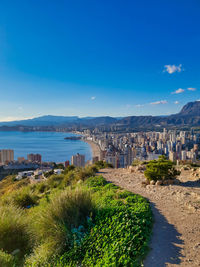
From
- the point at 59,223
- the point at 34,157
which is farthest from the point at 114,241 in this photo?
the point at 34,157

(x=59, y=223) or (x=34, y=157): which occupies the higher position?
(x=59, y=223)

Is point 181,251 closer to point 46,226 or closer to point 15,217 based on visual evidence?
point 46,226

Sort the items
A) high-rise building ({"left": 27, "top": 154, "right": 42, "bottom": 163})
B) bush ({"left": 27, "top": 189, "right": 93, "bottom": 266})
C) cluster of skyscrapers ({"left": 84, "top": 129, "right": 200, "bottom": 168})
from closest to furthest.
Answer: bush ({"left": 27, "top": 189, "right": 93, "bottom": 266}) → cluster of skyscrapers ({"left": 84, "top": 129, "right": 200, "bottom": 168}) → high-rise building ({"left": 27, "top": 154, "right": 42, "bottom": 163})

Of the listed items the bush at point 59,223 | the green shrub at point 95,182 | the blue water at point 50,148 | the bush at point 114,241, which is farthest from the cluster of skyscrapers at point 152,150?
the bush at point 59,223

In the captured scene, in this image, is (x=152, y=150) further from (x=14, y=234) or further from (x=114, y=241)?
(x=14, y=234)

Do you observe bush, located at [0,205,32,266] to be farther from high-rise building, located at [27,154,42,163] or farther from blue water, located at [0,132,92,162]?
blue water, located at [0,132,92,162]

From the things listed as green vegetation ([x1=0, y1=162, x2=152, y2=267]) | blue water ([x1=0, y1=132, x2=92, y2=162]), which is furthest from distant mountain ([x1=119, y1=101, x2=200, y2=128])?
green vegetation ([x1=0, y1=162, x2=152, y2=267])
